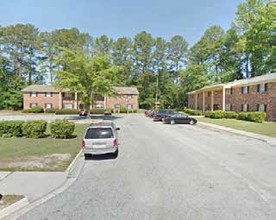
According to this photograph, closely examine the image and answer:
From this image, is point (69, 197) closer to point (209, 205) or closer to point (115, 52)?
point (209, 205)

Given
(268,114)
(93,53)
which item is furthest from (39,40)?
(268,114)

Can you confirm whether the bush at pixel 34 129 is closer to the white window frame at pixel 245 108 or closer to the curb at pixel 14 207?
the curb at pixel 14 207

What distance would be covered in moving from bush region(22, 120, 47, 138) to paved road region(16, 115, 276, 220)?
8499 millimetres

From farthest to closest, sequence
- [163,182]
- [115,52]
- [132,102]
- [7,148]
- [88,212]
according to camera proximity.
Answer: [115,52]
[132,102]
[7,148]
[163,182]
[88,212]

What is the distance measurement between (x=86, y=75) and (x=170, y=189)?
3757 centimetres

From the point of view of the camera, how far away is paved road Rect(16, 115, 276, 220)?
6812 mm

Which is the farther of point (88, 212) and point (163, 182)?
point (163, 182)

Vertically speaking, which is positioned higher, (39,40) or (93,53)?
(39,40)

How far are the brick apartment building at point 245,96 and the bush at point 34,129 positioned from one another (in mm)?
28340

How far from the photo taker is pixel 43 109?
6788 cm

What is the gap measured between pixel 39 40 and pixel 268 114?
6681cm

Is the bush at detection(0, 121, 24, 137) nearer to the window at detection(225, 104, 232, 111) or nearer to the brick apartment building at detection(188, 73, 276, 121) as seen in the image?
the brick apartment building at detection(188, 73, 276, 121)

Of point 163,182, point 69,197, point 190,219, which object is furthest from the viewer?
point 163,182

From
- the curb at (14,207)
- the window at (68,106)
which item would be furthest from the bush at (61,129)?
the window at (68,106)
